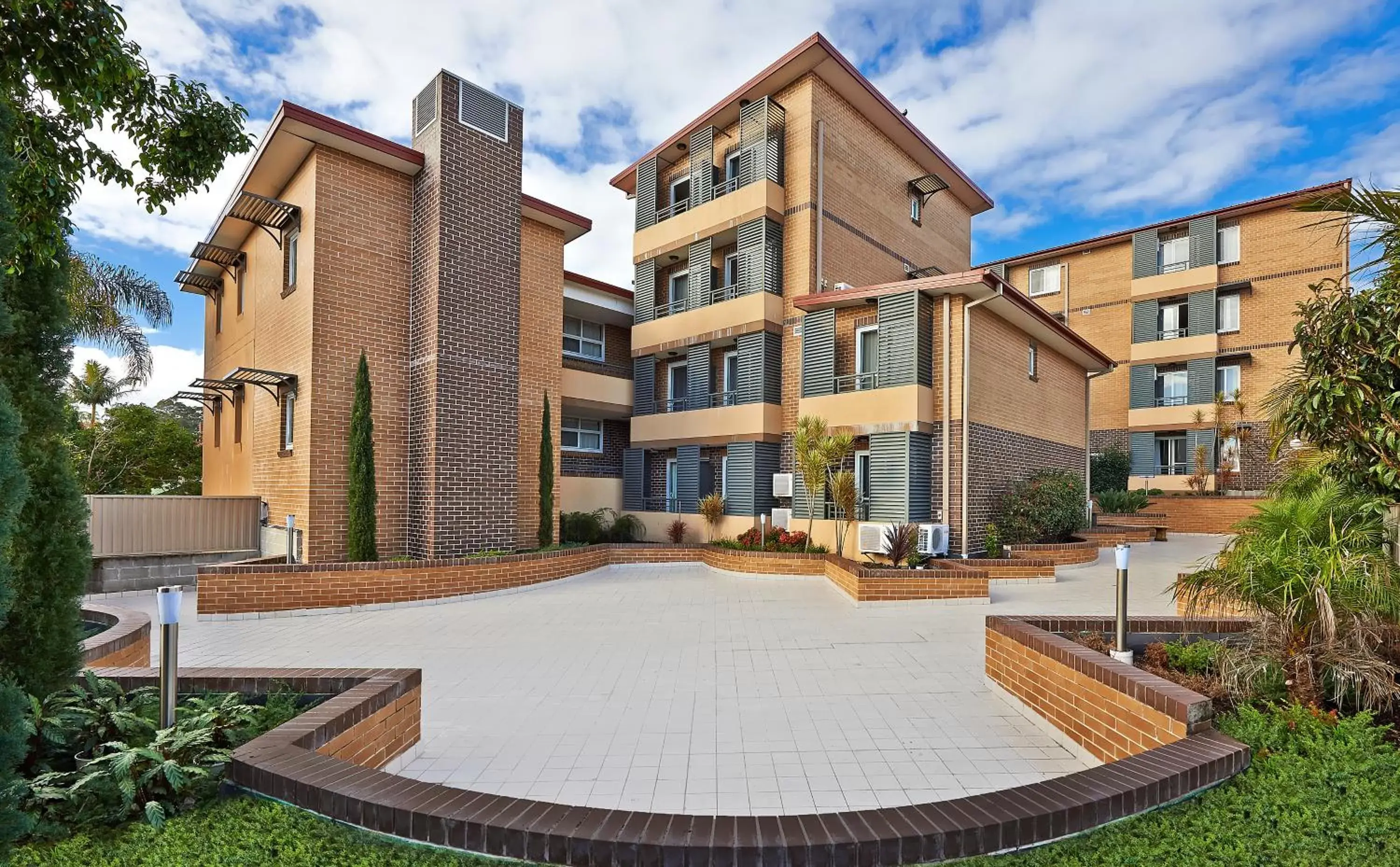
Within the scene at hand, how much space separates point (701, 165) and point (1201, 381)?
67.5ft

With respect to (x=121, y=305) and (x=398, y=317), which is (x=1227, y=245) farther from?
(x=121, y=305)

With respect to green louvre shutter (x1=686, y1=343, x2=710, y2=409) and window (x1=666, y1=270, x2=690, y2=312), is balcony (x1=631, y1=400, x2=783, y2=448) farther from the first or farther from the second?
window (x1=666, y1=270, x2=690, y2=312)

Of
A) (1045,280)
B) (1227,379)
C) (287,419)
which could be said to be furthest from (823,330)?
(1227,379)

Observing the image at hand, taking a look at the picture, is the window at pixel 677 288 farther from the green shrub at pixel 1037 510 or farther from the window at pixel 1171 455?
the window at pixel 1171 455

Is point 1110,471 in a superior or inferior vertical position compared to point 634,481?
superior

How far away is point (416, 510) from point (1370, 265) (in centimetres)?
1272

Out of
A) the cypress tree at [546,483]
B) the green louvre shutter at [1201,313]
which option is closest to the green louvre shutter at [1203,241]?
the green louvre shutter at [1201,313]

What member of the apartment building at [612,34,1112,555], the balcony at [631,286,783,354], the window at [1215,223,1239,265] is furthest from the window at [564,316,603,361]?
the window at [1215,223,1239,265]

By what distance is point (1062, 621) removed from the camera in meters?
5.88

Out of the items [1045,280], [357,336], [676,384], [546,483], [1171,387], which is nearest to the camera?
[357,336]

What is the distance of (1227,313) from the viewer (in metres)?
24.7

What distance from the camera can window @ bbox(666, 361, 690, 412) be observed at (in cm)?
1872

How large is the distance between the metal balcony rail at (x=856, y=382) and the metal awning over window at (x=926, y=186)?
8335 millimetres

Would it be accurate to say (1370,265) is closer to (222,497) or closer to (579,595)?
(579,595)
